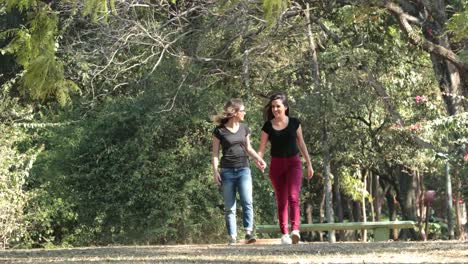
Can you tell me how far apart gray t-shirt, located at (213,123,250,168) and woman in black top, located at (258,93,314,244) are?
0.35m

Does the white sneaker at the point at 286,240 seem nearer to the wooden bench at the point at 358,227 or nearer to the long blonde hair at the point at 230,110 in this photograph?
the long blonde hair at the point at 230,110

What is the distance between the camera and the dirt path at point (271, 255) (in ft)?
29.8

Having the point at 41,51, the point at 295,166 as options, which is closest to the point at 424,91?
the point at 295,166

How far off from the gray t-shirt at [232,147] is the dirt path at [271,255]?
1600mm

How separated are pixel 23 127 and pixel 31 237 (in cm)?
309

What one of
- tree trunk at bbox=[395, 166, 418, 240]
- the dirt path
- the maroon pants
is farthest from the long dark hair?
tree trunk at bbox=[395, 166, 418, 240]

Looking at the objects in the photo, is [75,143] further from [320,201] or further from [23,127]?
[320,201]

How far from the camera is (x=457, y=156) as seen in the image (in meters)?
14.2

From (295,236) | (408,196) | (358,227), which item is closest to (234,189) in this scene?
(295,236)

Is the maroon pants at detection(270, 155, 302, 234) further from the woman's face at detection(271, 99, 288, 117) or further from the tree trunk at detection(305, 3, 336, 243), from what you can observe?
the tree trunk at detection(305, 3, 336, 243)

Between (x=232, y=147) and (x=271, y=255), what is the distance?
9.38ft

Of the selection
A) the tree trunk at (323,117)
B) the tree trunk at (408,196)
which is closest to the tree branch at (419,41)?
the tree trunk at (323,117)

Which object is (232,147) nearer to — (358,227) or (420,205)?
(358,227)

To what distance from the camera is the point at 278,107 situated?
1210 centimetres
